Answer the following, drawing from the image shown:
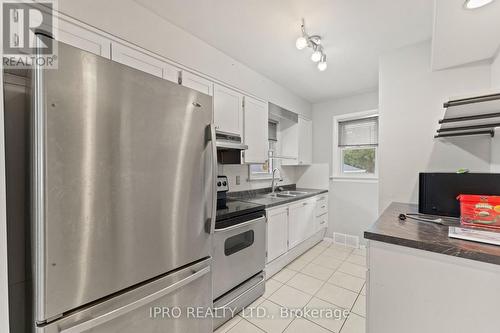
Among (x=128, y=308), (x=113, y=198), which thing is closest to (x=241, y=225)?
(x=128, y=308)

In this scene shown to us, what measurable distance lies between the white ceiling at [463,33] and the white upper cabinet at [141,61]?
1877 mm

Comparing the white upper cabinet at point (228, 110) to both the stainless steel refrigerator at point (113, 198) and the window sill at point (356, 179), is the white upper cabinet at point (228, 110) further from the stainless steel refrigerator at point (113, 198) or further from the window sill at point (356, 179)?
the window sill at point (356, 179)

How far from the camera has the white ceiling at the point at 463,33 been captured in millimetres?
1214

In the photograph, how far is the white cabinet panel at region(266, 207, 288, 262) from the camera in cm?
237

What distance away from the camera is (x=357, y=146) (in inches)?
142

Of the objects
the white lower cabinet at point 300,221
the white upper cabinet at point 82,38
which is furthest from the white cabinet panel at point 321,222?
the white upper cabinet at point 82,38

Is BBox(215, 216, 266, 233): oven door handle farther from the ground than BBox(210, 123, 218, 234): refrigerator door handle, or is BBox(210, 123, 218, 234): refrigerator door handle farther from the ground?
BBox(210, 123, 218, 234): refrigerator door handle

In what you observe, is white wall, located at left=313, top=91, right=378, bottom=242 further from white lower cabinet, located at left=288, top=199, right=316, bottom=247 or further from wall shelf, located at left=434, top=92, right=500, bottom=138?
wall shelf, located at left=434, top=92, right=500, bottom=138

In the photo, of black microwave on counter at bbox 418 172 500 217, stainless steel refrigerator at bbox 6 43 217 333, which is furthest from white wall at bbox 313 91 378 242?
stainless steel refrigerator at bbox 6 43 217 333

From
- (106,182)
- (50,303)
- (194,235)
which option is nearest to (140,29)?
(106,182)

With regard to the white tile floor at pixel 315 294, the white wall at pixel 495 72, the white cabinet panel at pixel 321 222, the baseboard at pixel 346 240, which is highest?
the white wall at pixel 495 72

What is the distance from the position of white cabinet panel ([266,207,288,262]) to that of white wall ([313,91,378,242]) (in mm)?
1483

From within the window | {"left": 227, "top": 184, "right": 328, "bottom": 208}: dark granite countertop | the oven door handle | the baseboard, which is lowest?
the baseboard

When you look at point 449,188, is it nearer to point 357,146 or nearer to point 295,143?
point 357,146
